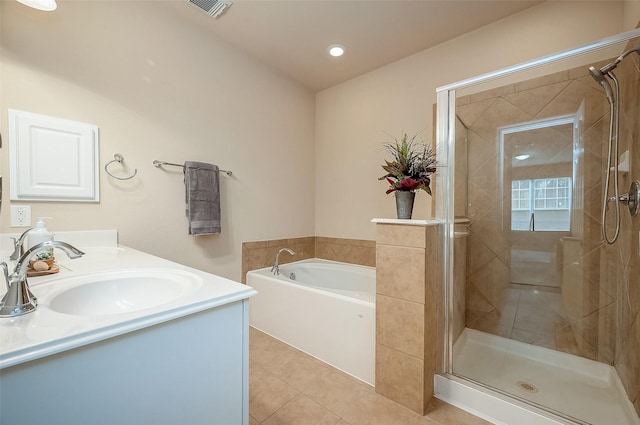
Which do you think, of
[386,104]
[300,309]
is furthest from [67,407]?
[386,104]

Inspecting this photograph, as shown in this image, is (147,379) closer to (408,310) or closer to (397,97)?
(408,310)

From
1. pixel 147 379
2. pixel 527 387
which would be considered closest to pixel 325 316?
pixel 527 387

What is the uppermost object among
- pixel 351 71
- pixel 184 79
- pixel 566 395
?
pixel 351 71

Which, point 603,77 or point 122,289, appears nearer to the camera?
point 122,289

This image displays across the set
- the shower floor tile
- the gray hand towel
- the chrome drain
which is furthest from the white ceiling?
the chrome drain

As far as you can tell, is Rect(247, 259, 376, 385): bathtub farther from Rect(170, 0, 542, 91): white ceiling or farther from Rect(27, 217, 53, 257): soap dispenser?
Rect(170, 0, 542, 91): white ceiling

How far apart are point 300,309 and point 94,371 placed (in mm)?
1583

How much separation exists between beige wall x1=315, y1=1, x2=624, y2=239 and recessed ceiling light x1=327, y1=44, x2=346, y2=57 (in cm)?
47

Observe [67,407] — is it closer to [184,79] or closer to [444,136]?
[444,136]

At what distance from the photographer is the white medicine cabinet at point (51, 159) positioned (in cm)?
139

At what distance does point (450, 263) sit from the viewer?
5.29 feet

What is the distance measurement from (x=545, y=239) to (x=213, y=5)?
3.00 m

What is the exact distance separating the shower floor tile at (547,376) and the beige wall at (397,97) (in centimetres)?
114

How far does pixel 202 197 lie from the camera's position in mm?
2109
